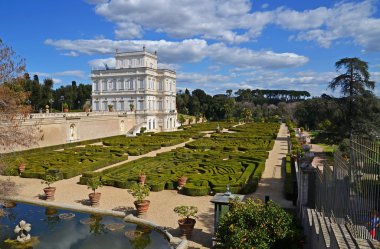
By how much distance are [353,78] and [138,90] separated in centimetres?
3715

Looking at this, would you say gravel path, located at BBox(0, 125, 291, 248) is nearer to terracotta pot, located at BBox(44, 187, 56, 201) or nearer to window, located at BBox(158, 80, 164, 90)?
terracotta pot, located at BBox(44, 187, 56, 201)

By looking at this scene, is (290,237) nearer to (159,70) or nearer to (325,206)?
(325,206)

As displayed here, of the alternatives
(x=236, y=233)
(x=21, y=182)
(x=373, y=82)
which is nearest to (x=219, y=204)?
(x=236, y=233)

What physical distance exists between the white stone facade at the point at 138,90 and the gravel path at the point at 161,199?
119 feet

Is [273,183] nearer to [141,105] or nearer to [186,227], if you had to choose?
[186,227]

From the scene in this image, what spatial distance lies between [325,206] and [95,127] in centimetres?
3689

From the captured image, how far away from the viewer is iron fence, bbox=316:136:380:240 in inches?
239

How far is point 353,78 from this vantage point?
2700 cm

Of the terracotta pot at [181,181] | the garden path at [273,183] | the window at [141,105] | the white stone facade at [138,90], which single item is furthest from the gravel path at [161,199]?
the window at [141,105]

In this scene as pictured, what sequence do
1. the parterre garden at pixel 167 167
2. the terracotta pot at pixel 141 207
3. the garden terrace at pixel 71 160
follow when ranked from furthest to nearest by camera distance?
the garden terrace at pixel 71 160, the parterre garden at pixel 167 167, the terracotta pot at pixel 141 207

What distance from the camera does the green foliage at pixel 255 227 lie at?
9.16 metres

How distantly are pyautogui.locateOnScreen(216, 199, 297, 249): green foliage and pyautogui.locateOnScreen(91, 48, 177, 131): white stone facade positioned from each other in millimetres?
46025

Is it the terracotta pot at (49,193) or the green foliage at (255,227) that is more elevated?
Answer: the green foliage at (255,227)

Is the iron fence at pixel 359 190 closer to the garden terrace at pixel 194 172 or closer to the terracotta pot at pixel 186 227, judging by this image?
the terracotta pot at pixel 186 227
